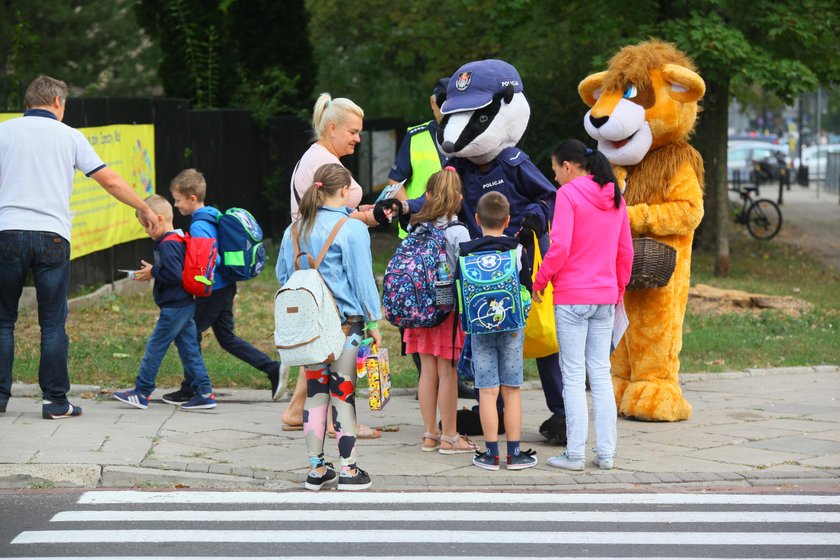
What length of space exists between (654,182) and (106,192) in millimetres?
8078

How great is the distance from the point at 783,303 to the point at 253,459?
373 inches

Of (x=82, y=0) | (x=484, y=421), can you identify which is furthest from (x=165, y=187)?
(x=82, y=0)

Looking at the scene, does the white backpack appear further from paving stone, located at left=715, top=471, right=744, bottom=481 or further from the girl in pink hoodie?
paving stone, located at left=715, top=471, right=744, bottom=481

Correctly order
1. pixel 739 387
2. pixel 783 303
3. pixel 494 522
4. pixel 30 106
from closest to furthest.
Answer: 1. pixel 494 522
2. pixel 30 106
3. pixel 739 387
4. pixel 783 303

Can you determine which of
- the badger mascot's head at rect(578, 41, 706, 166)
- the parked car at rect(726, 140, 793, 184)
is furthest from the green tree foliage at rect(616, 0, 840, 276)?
the parked car at rect(726, 140, 793, 184)

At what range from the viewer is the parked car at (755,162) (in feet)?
150

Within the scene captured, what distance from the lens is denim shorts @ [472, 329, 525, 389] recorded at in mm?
7367

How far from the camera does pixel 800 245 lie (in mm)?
25031

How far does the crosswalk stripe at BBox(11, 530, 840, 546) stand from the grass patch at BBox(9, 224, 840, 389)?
398 cm

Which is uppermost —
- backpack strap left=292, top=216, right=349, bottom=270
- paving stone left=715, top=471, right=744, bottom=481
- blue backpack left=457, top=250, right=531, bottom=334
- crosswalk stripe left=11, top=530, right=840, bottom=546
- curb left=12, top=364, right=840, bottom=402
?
backpack strap left=292, top=216, right=349, bottom=270

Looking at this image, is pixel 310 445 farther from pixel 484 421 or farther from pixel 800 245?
pixel 800 245

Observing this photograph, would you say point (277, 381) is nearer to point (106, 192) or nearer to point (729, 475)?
point (729, 475)

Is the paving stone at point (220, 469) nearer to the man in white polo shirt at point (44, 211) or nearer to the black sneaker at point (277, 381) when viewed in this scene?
the man in white polo shirt at point (44, 211)

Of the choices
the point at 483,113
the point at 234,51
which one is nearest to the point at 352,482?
the point at 483,113
